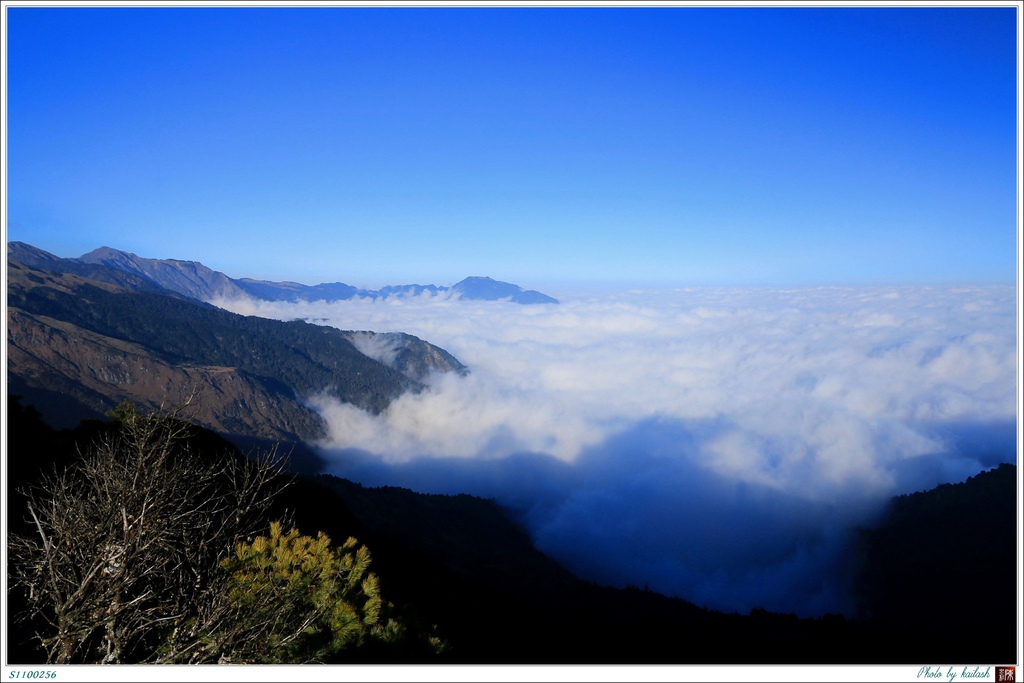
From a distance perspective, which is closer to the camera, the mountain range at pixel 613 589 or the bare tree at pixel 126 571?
the bare tree at pixel 126 571

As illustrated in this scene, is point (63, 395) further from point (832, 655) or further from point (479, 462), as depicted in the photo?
point (832, 655)

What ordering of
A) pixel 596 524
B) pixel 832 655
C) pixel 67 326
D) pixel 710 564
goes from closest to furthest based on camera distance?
pixel 832 655 < pixel 710 564 < pixel 596 524 < pixel 67 326

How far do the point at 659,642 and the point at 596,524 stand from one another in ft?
358

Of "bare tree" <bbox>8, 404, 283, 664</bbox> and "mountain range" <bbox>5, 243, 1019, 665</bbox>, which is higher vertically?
"bare tree" <bbox>8, 404, 283, 664</bbox>

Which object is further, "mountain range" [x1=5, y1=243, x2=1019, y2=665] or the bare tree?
"mountain range" [x1=5, y1=243, x2=1019, y2=665]

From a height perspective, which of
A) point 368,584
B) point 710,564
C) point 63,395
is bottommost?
point 710,564

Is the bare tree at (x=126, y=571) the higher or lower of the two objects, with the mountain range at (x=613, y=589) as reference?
higher

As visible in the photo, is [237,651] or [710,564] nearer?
[237,651]

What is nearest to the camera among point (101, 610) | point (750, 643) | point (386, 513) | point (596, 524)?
point (101, 610)

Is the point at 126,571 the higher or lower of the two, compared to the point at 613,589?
higher

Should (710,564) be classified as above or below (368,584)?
below

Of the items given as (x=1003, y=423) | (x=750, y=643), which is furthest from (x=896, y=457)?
(x=750, y=643)

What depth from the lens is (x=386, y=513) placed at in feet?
205

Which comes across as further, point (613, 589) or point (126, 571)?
point (613, 589)
